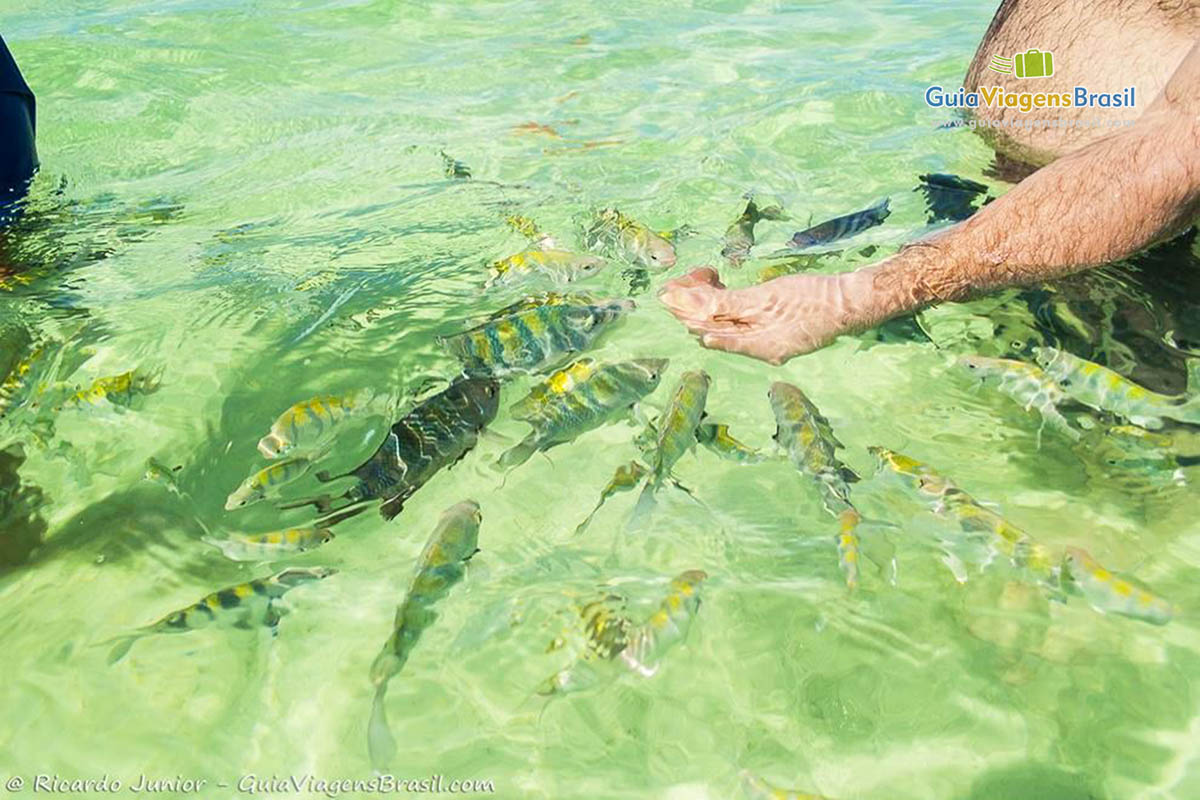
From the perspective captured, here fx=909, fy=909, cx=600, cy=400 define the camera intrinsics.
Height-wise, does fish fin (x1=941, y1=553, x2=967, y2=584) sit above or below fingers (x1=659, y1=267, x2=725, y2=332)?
below

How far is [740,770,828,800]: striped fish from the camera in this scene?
2041 millimetres

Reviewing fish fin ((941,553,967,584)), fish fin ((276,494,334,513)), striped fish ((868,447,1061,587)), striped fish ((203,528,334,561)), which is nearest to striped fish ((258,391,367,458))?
fish fin ((276,494,334,513))

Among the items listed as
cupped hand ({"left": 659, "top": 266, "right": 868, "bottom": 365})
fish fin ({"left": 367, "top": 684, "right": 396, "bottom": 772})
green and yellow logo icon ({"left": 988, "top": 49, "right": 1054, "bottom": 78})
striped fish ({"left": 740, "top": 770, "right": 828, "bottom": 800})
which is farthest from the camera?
green and yellow logo icon ({"left": 988, "top": 49, "right": 1054, "bottom": 78})

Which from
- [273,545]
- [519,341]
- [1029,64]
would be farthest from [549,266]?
[1029,64]

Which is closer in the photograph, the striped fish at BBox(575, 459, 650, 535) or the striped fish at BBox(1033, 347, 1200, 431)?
the striped fish at BBox(575, 459, 650, 535)

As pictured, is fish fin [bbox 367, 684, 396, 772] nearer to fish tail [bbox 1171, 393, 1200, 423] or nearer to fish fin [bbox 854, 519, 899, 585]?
fish fin [bbox 854, 519, 899, 585]

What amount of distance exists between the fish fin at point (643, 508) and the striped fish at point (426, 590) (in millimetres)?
503

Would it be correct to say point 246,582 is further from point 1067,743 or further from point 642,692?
point 1067,743

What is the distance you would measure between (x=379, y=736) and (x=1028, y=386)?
7.82 feet

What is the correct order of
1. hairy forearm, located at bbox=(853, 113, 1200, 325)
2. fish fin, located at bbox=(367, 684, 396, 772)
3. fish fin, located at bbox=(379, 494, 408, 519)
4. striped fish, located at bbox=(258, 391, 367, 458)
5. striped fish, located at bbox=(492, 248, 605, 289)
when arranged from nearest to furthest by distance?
fish fin, located at bbox=(367, 684, 396, 772)
fish fin, located at bbox=(379, 494, 408, 519)
striped fish, located at bbox=(258, 391, 367, 458)
hairy forearm, located at bbox=(853, 113, 1200, 325)
striped fish, located at bbox=(492, 248, 605, 289)

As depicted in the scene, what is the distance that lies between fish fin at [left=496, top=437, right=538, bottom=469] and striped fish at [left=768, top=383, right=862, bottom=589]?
80cm

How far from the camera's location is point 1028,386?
3143 millimetres

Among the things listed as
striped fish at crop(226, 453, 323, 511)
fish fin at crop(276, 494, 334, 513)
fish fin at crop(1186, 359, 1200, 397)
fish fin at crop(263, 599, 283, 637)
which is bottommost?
fish fin at crop(1186, 359, 1200, 397)

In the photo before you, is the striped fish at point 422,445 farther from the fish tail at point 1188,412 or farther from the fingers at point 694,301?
the fish tail at point 1188,412
